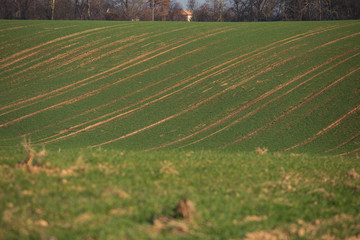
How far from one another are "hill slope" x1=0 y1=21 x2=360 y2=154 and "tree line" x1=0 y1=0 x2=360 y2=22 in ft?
82.6

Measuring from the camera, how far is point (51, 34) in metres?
40.6

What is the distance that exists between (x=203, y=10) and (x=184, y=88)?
61546 millimetres

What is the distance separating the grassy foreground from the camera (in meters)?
5.87

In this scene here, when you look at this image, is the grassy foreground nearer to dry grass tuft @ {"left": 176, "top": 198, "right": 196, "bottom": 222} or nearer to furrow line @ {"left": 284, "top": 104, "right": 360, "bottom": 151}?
dry grass tuft @ {"left": 176, "top": 198, "right": 196, "bottom": 222}

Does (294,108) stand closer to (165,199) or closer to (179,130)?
(179,130)

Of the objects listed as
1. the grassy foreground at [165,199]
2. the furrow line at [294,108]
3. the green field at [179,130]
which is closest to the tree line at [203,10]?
the green field at [179,130]

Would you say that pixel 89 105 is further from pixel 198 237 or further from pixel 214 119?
pixel 198 237

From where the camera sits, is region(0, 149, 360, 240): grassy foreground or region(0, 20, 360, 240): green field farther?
region(0, 20, 360, 240): green field

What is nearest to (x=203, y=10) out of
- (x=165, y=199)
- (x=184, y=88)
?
(x=184, y=88)

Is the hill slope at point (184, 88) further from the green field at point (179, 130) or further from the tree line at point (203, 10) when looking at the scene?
the tree line at point (203, 10)

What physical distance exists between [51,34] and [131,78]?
14.5 metres

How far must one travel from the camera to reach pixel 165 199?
23.0 ft

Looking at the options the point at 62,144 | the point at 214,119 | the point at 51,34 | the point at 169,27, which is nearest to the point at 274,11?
the point at 169,27

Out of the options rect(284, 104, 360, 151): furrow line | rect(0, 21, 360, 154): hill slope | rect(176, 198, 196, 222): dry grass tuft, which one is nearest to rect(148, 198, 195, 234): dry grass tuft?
rect(176, 198, 196, 222): dry grass tuft
